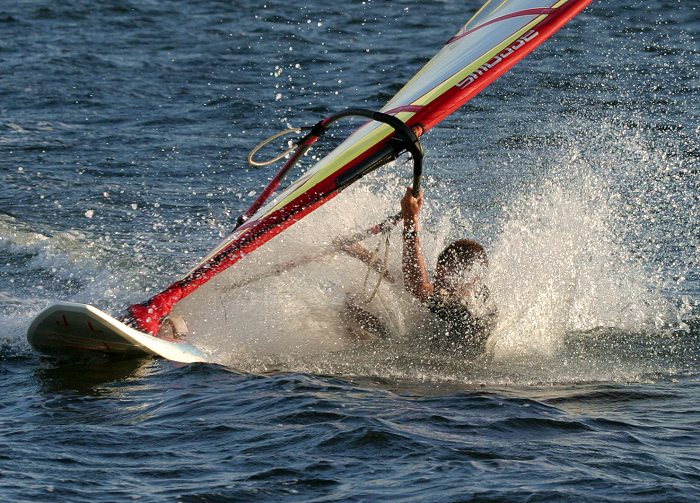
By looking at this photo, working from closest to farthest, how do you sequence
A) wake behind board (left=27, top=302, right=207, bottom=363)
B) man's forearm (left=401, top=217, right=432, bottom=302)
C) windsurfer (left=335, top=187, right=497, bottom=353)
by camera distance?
wake behind board (left=27, top=302, right=207, bottom=363)
man's forearm (left=401, top=217, right=432, bottom=302)
windsurfer (left=335, top=187, right=497, bottom=353)

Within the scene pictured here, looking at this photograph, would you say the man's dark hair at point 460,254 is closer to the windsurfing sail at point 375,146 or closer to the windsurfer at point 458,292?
the windsurfer at point 458,292

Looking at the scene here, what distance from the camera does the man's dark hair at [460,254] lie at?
663 centimetres

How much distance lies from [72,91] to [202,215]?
4.79 m

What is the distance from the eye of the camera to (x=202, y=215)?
986 cm

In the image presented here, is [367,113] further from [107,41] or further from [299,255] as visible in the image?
[107,41]

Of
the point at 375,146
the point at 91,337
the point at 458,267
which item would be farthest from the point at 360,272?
the point at 91,337

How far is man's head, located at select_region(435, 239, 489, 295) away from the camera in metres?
6.62

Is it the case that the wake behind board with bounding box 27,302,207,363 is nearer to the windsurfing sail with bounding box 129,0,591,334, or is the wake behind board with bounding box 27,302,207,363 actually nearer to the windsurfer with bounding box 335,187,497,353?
the windsurfing sail with bounding box 129,0,591,334

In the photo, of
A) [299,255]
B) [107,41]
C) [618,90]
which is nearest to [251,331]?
[299,255]

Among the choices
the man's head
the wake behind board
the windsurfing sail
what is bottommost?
the wake behind board

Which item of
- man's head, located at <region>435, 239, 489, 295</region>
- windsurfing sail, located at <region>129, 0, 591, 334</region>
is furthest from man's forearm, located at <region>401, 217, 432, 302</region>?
windsurfing sail, located at <region>129, 0, 591, 334</region>

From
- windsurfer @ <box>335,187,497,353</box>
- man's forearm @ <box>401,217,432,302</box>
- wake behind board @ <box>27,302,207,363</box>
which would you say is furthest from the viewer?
windsurfer @ <box>335,187,497,353</box>

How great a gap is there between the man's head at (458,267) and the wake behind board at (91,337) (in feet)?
4.85

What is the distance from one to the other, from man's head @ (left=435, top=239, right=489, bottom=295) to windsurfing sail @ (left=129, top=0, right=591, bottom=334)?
0.73 metres
